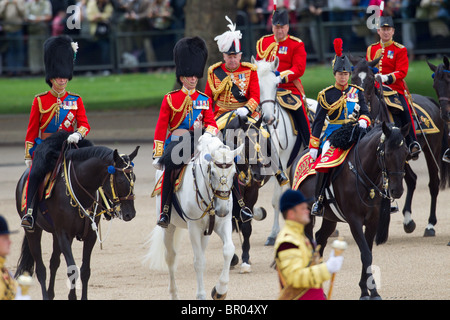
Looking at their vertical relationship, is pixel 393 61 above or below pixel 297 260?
above

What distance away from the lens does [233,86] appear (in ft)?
38.8

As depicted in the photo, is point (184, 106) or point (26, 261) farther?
point (26, 261)

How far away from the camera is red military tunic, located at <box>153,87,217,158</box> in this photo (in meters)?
10.2

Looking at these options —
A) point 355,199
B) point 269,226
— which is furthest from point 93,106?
point 355,199

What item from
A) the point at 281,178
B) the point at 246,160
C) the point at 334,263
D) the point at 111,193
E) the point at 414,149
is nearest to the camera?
the point at 334,263

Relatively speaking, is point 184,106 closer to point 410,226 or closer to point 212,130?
point 212,130

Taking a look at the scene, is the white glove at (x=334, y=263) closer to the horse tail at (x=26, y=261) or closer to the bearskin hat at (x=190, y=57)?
the bearskin hat at (x=190, y=57)

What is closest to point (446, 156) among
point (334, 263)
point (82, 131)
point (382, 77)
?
point (382, 77)

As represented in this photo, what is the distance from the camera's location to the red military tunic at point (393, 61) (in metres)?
13.1

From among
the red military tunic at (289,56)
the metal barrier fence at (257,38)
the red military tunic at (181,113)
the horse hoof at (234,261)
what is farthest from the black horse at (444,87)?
the metal barrier fence at (257,38)

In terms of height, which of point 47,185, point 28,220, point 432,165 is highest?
point 47,185

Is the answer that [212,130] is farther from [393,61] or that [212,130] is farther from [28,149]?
[393,61]

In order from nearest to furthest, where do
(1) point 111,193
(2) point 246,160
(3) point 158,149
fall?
(1) point 111,193 → (3) point 158,149 → (2) point 246,160

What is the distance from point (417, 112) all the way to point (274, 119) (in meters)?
2.23
